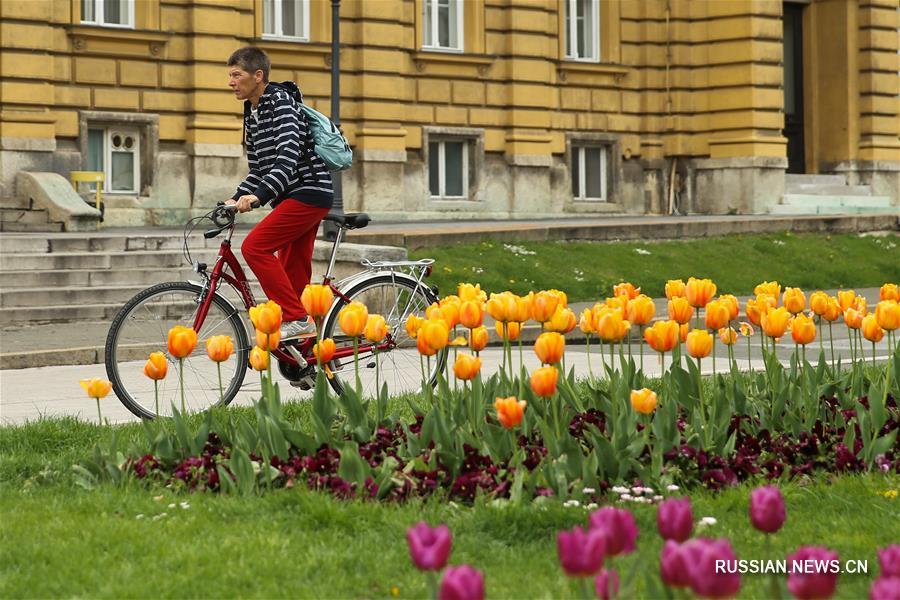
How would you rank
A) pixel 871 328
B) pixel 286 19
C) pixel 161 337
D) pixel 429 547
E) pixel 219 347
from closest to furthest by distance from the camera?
1. pixel 429 547
2. pixel 871 328
3. pixel 219 347
4. pixel 161 337
5. pixel 286 19

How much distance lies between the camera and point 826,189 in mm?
32781

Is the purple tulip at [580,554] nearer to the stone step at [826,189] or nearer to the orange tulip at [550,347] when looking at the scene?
the orange tulip at [550,347]

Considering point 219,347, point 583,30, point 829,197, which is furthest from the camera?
point 829,197

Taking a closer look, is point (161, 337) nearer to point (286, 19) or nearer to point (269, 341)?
point (269, 341)

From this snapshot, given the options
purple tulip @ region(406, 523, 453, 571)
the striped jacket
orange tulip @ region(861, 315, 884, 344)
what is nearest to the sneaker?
the striped jacket

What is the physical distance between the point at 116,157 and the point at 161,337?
16.7 m

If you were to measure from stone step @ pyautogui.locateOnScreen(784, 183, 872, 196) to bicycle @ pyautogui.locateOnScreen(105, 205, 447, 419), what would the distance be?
23798 millimetres

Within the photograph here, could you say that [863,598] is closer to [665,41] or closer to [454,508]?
[454,508]

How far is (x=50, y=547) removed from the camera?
16.2ft

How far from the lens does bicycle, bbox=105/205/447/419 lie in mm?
8766

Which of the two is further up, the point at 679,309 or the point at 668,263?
the point at 668,263

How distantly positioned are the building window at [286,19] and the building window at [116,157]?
124 inches

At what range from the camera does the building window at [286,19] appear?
27047 millimetres

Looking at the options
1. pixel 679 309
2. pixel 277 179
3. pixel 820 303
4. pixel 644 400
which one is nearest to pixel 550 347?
pixel 644 400
